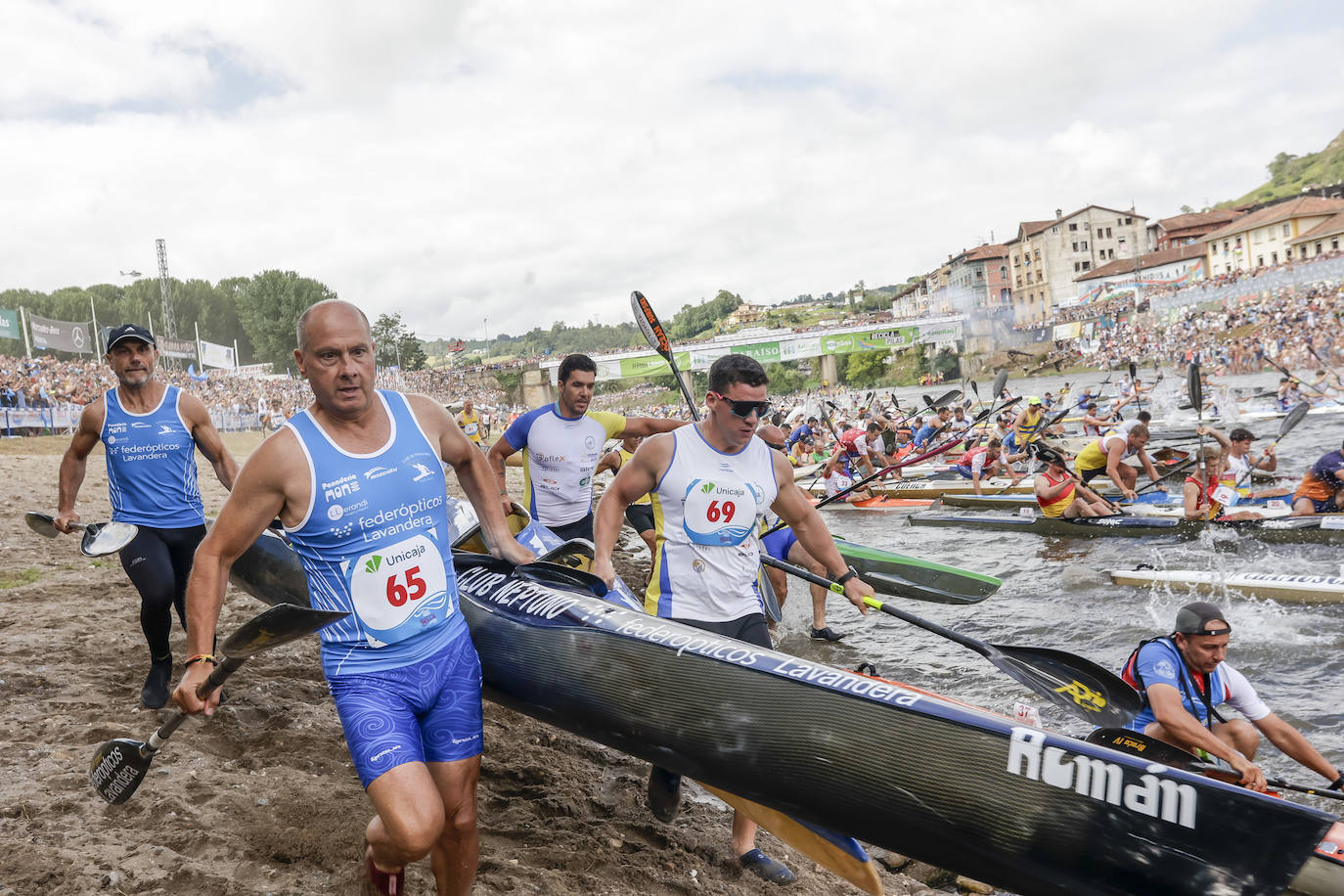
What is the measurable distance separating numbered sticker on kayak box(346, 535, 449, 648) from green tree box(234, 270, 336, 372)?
84006 mm

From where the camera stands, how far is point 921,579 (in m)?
7.68

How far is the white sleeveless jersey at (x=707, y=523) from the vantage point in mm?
4066

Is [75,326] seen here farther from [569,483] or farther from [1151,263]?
[1151,263]

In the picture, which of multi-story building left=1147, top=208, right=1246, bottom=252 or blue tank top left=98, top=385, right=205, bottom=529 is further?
multi-story building left=1147, top=208, right=1246, bottom=252

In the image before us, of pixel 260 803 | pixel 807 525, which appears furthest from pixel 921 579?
pixel 260 803

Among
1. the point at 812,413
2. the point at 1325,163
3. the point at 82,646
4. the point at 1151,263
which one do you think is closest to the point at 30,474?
the point at 82,646

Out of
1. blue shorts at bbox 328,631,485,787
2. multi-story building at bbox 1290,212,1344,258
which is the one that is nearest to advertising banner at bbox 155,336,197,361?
blue shorts at bbox 328,631,485,787

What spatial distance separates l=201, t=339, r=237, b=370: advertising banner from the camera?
171 ft

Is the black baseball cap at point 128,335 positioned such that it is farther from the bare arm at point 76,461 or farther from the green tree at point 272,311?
the green tree at point 272,311

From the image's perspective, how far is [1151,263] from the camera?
294 feet

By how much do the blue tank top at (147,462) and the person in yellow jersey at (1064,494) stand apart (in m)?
10.1

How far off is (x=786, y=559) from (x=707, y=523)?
3.58 m

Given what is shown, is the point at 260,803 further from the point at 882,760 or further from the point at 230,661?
the point at 882,760

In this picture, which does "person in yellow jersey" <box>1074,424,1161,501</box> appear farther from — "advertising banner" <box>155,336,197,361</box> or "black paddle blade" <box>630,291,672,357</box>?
"advertising banner" <box>155,336,197,361</box>
